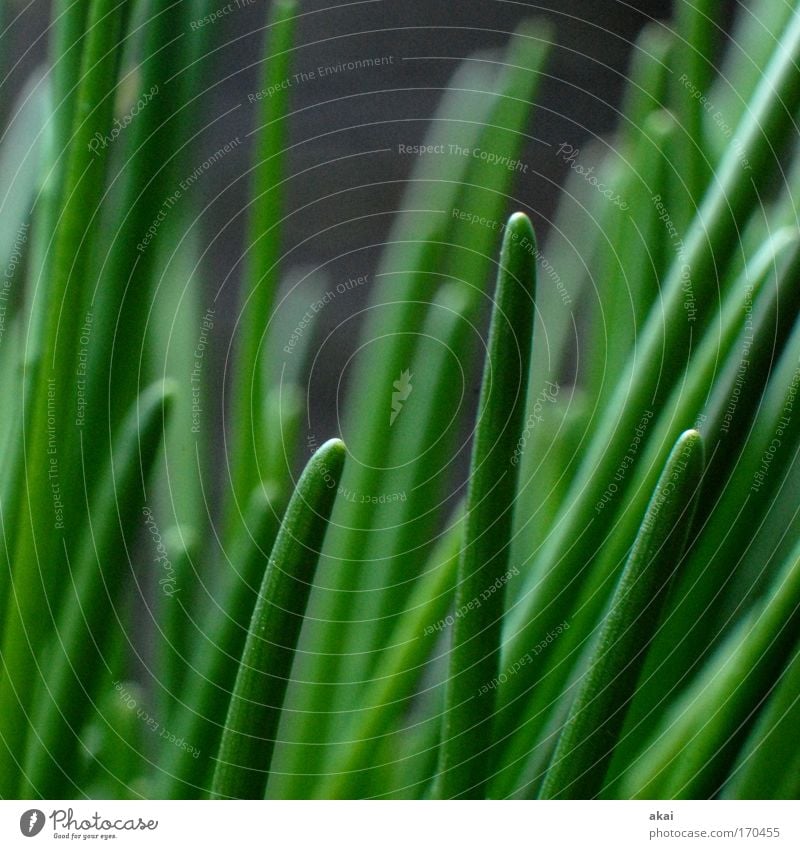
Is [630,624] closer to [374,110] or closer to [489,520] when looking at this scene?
[489,520]

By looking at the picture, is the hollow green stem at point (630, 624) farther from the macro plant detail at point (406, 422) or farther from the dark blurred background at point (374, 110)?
the dark blurred background at point (374, 110)

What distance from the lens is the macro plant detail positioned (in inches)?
8.0

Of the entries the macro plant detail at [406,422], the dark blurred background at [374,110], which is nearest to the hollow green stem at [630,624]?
the macro plant detail at [406,422]

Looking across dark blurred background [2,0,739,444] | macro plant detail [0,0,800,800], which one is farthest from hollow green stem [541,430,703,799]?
dark blurred background [2,0,739,444]

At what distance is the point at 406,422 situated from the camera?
238 millimetres

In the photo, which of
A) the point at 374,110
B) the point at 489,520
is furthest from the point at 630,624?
the point at 374,110

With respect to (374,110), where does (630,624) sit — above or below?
below

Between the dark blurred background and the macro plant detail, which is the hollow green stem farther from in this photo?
the dark blurred background

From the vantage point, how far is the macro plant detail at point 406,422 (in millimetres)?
202

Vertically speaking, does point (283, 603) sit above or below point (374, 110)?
below

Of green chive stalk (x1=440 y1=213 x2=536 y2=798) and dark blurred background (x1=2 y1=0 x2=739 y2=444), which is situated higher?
dark blurred background (x1=2 y1=0 x2=739 y2=444)

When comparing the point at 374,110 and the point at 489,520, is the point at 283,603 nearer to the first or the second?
the point at 489,520
